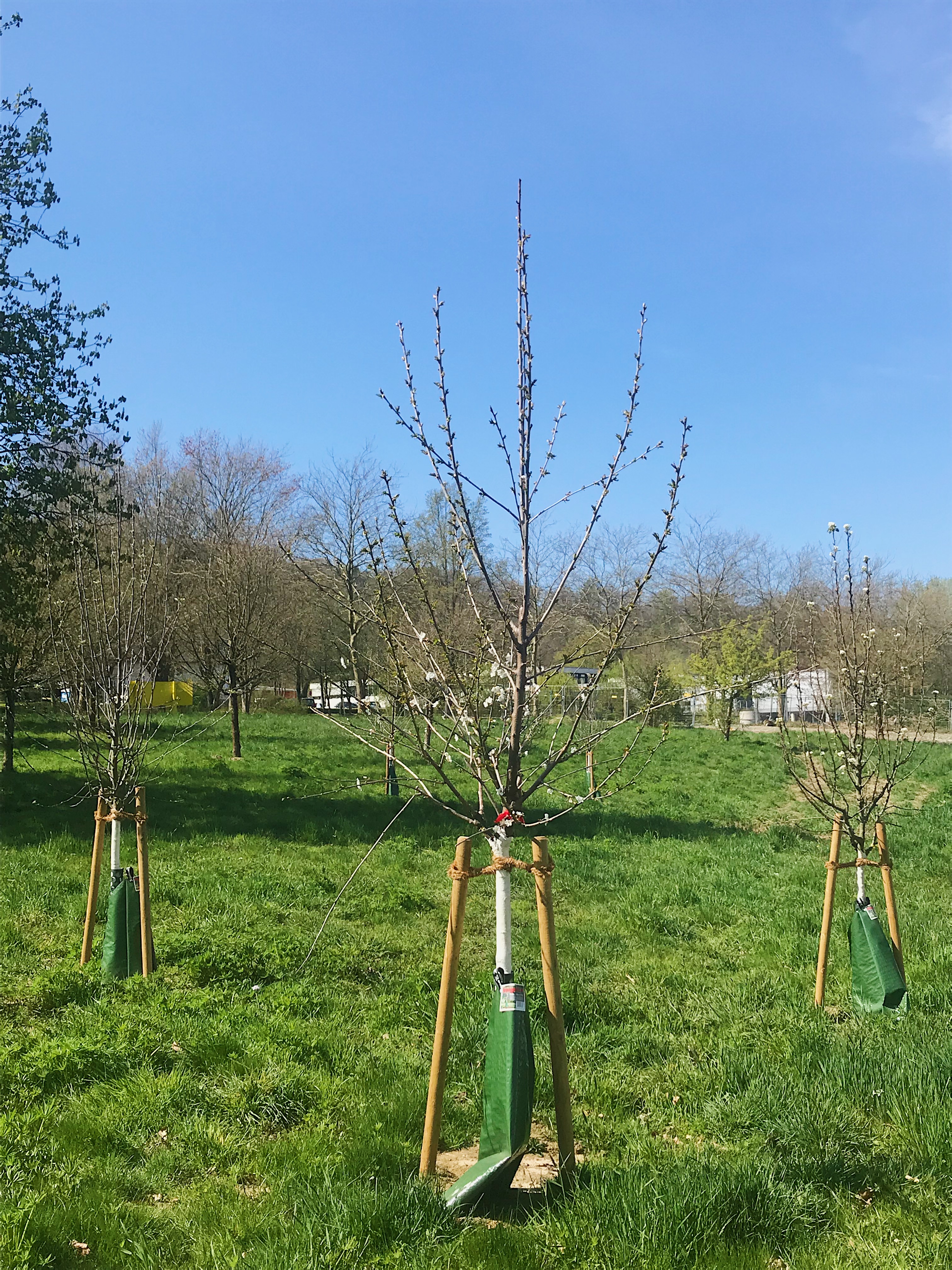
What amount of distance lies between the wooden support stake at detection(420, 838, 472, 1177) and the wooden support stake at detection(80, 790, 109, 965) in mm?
3801

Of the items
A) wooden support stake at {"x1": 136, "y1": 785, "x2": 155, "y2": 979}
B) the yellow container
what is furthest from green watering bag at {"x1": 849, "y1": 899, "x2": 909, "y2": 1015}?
the yellow container

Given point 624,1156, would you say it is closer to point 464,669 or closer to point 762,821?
point 464,669

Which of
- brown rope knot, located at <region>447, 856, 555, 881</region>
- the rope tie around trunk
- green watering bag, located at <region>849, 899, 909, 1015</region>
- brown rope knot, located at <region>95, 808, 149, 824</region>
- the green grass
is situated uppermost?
brown rope knot, located at <region>447, 856, 555, 881</region>

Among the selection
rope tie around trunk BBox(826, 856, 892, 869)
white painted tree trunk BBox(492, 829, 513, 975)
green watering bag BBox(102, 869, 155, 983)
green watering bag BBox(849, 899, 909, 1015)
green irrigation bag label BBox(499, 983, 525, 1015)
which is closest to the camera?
green irrigation bag label BBox(499, 983, 525, 1015)

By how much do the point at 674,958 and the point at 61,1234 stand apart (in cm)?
496

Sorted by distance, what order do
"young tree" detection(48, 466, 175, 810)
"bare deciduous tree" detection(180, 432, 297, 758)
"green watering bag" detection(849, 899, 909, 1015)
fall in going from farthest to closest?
1. "bare deciduous tree" detection(180, 432, 297, 758)
2. "young tree" detection(48, 466, 175, 810)
3. "green watering bag" detection(849, 899, 909, 1015)

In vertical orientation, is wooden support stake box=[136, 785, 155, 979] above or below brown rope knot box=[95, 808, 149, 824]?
below

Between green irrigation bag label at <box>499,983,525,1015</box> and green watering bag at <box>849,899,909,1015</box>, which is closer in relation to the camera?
green irrigation bag label at <box>499,983,525,1015</box>

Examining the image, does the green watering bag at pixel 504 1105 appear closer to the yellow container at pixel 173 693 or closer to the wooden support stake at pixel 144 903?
the wooden support stake at pixel 144 903

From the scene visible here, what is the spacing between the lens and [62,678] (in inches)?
376

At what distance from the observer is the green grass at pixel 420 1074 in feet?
10.5

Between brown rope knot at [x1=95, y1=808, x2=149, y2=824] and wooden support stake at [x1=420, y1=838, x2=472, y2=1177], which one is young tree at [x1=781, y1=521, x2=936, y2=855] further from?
brown rope knot at [x1=95, y1=808, x2=149, y2=824]

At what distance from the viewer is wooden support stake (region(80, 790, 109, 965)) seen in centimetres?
654

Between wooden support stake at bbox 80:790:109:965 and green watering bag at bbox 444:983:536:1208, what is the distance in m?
4.10
